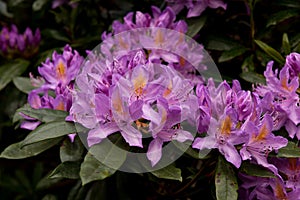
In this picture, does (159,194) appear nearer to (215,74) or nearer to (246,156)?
(215,74)

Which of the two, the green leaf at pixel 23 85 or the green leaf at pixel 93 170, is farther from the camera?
the green leaf at pixel 23 85

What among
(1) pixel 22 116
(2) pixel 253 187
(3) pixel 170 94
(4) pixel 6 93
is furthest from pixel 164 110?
(4) pixel 6 93

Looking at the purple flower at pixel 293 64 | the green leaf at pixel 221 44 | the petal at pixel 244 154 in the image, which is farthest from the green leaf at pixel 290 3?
the petal at pixel 244 154

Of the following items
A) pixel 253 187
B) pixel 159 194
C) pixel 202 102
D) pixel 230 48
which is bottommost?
pixel 159 194

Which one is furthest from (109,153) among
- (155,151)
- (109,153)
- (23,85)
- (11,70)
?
(11,70)

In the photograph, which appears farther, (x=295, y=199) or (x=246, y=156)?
(x=295, y=199)

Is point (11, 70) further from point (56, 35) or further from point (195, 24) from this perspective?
point (195, 24)

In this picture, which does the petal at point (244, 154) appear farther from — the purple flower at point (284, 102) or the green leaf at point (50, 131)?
the green leaf at point (50, 131)
